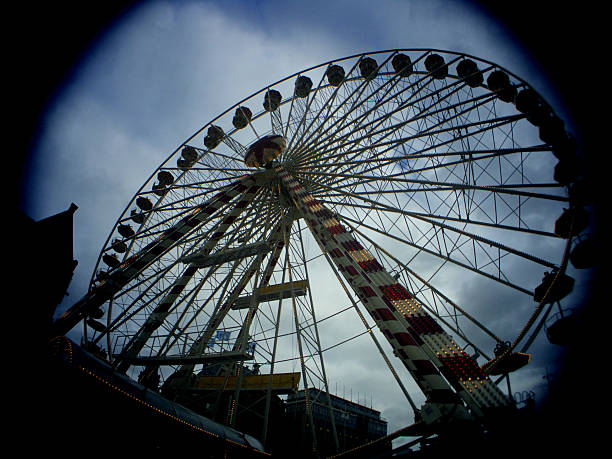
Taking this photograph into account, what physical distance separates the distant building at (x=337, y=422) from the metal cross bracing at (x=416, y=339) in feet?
50.9

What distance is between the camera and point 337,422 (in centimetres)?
2684

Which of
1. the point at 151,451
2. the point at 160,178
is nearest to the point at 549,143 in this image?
the point at 151,451

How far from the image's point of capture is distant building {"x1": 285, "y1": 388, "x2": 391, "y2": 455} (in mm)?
21781

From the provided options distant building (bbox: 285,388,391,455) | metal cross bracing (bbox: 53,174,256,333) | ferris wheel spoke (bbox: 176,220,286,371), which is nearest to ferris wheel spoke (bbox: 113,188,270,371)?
metal cross bracing (bbox: 53,174,256,333)

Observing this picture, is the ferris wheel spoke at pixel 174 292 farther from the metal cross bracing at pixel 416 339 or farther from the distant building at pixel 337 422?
the distant building at pixel 337 422

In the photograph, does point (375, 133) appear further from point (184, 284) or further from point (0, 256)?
point (0, 256)

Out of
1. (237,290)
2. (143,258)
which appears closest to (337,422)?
(237,290)

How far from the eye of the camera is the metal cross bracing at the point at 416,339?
5164 millimetres

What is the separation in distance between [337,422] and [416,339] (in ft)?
82.1

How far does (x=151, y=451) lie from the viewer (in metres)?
6.81

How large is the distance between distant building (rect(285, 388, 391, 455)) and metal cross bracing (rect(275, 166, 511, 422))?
1552cm

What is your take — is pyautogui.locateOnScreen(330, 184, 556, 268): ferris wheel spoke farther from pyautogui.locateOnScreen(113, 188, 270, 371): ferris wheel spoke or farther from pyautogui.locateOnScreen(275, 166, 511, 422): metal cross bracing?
pyautogui.locateOnScreen(113, 188, 270, 371): ferris wheel spoke

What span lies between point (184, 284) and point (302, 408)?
54.3 ft

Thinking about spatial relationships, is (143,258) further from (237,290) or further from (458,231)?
(458,231)
